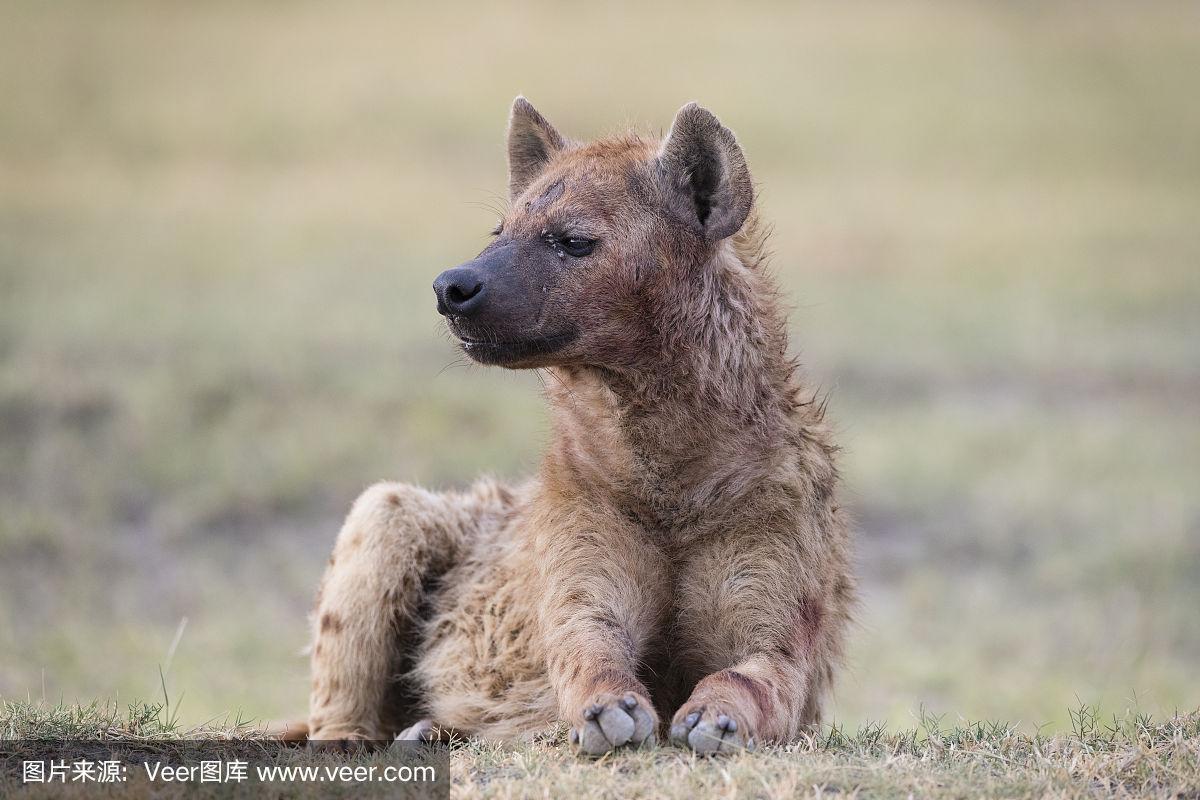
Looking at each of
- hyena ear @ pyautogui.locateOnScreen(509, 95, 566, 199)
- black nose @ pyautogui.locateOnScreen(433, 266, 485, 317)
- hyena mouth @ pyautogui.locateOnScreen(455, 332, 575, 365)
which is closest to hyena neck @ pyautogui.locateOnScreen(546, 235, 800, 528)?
hyena mouth @ pyautogui.locateOnScreen(455, 332, 575, 365)

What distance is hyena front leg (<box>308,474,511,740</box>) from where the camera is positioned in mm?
6219

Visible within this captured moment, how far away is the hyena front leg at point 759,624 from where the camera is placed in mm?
4949

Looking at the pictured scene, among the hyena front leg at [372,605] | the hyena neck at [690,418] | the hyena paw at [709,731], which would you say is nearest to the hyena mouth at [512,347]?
the hyena neck at [690,418]

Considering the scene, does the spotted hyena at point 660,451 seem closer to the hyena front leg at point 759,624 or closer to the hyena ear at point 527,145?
the hyena front leg at point 759,624

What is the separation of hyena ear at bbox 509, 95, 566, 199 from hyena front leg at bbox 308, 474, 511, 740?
1.49 meters

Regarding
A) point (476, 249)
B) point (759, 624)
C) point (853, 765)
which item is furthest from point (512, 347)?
point (476, 249)

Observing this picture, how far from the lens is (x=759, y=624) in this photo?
17.0 ft

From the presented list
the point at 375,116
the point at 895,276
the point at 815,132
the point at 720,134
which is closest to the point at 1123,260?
the point at 895,276

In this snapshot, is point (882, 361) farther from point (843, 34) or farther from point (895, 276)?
point (843, 34)

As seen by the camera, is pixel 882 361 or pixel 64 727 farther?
pixel 882 361

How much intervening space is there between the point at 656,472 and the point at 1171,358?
13599mm

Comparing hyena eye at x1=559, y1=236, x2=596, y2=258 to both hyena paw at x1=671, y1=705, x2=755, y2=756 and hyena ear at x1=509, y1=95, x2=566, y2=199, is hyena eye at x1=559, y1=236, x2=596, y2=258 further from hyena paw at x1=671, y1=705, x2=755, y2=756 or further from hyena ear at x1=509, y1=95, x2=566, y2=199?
hyena paw at x1=671, y1=705, x2=755, y2=756

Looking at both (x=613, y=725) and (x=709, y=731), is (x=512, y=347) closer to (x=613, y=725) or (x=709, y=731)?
(x=613, y=725)

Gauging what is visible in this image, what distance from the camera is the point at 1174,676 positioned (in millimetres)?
10023
